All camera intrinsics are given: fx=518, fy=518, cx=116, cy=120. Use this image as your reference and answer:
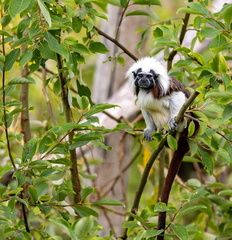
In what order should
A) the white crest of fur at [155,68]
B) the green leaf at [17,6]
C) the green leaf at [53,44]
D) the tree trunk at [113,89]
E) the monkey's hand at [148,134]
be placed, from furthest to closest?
1. the tree trunk at [113,89]
2. the monkey's hand at [148,134]
3. the white crest of fur at [155,68]
4. the green leaf at [53,44]
5. the green leaf at [17,6]

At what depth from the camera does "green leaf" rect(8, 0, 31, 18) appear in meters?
1.51

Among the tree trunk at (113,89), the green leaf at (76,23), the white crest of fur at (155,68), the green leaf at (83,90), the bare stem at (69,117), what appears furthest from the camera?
the tree trunk at (113,89)

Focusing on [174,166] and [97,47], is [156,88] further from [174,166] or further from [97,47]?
[97,47]

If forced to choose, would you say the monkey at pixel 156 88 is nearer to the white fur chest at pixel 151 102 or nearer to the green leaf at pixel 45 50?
the white fur chest at pixel 151 102

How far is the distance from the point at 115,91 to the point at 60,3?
2.22 m

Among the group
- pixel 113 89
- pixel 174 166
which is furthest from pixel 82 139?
pixel 113 89

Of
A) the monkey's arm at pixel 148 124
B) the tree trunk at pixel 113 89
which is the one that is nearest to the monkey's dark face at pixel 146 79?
the monkey's arm at pixel 148 124

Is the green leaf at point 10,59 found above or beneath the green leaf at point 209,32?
beneath

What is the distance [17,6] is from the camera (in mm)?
1527

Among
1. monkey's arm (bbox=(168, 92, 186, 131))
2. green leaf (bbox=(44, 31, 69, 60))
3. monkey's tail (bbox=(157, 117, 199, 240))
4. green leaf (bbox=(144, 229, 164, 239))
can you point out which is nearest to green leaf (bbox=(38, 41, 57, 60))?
green leaf (bbox=(44, 31, 69, 60))

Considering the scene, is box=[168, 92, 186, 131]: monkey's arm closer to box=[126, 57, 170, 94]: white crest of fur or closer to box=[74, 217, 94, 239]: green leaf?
box=[126, 57, 170, 94]: white crest of fur

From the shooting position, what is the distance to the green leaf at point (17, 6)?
1.51 m

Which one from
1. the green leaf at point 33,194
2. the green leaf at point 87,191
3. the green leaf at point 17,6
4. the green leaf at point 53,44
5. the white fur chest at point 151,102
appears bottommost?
the green leaf at point 87,191

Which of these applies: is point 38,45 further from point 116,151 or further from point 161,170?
point 116,151
